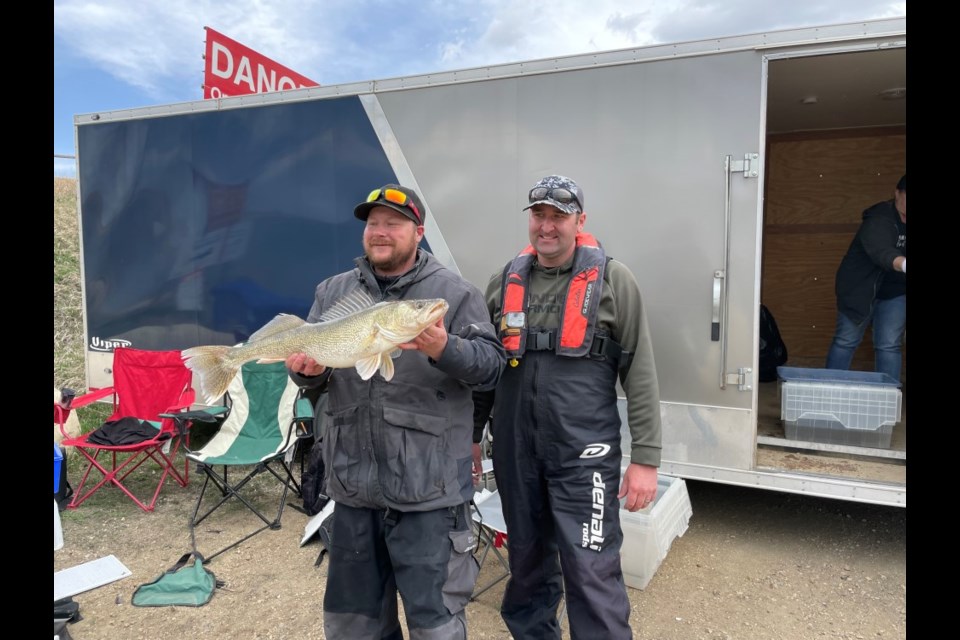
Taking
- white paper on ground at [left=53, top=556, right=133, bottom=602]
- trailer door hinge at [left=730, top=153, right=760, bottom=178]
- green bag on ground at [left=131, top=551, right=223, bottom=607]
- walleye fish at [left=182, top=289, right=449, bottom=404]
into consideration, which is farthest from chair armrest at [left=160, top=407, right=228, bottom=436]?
trailer door hinge at [left=730, top=153, right=760, bottom=178]

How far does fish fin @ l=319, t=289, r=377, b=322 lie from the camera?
223 cm

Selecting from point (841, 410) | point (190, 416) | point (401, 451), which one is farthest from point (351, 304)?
point (841, 410)

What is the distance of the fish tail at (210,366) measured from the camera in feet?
7.47

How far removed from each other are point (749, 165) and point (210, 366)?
10.6 feet

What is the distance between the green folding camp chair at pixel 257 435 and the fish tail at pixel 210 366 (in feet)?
7.58

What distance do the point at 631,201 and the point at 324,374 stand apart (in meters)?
2.51

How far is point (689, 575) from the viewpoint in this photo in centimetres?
379

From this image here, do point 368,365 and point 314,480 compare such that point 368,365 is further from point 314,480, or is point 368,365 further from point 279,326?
point 314,480

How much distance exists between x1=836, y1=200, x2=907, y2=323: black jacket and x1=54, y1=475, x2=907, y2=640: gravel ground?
166 cm

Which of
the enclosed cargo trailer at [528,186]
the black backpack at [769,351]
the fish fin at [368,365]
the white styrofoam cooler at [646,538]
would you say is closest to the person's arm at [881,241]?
the enclosed cargo trailer at [528,186]

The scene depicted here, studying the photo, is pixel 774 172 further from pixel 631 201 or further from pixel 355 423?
pixel 355 423

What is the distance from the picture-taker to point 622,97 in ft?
13.0

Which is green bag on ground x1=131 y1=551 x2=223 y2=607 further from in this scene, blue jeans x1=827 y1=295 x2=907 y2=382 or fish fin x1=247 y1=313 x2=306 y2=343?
blue jeans x1=827 y1=295 x2=907 y2=382
